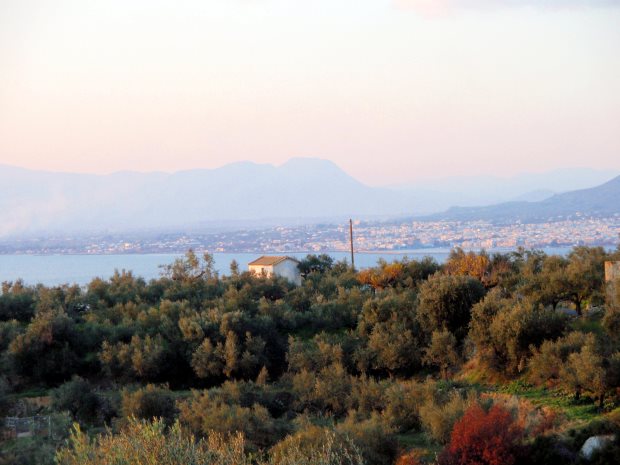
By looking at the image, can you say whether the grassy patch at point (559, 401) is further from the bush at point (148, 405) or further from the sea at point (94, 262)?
the sea at point (94, 262)

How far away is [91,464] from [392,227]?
4316 inches

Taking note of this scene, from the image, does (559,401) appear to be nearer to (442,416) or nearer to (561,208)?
(442,416)

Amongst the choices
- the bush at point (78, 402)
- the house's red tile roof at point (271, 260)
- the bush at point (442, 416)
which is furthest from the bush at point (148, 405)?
the house's red tile roof at point (271, 260)

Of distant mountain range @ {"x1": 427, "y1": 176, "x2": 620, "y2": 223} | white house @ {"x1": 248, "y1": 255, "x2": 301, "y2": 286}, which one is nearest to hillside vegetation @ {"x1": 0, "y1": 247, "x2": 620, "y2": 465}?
white house @ {"x1": 248, "y1": 255, "x2": 301, "y2": 286}

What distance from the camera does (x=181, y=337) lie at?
26.2 metres

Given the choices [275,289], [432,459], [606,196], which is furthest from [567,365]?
[606,196]

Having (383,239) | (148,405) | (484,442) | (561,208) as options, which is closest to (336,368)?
(148,405)

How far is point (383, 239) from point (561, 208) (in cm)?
2697

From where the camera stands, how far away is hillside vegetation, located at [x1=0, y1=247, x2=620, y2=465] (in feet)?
45.1

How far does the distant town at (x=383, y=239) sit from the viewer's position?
76.9 meters

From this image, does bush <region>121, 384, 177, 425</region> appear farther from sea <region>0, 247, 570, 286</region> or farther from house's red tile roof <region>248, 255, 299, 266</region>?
sea <region>0, 247, 570, 286</region>

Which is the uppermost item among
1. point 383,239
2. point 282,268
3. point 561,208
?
point 561,208

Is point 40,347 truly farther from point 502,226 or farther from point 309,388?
point 502,226

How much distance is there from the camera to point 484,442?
13.0 m
